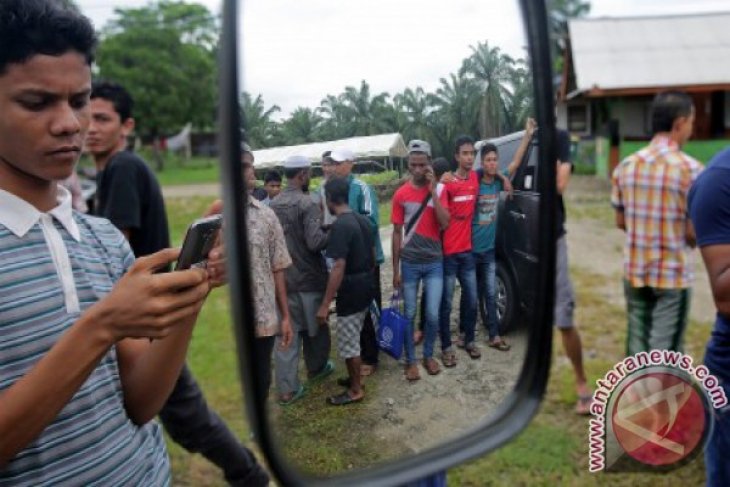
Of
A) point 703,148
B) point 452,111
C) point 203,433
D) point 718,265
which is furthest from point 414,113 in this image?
point 703,148

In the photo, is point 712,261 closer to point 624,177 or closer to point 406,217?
point 624,177

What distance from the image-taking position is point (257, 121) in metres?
0.79

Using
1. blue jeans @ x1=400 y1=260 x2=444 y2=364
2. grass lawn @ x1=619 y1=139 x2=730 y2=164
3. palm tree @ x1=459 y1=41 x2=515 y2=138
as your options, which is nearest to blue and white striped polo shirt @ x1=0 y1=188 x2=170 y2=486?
blue jeans @ x1=400 y1=260 x2=444 y2=364

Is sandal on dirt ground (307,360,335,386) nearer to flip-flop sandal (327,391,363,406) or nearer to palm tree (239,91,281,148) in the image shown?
flip-flop sandal (327,391,363,406)

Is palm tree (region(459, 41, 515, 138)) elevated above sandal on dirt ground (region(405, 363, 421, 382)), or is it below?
above

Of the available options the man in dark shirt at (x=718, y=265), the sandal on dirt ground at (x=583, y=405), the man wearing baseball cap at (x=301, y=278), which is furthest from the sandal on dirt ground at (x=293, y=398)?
the sandal on dirt ground at (x=583, y=405)

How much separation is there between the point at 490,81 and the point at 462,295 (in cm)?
30

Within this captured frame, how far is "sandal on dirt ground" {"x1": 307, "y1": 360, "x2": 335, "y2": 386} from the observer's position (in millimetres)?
853

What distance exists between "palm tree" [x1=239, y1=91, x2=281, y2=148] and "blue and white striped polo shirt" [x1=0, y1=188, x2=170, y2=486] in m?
0.72

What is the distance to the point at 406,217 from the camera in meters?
0.90

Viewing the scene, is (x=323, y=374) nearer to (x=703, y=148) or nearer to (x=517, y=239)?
(x=517, y=239)

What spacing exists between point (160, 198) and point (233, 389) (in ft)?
6.58

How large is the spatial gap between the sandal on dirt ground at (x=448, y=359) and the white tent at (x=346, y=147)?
279 millimetres
